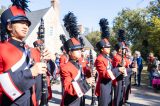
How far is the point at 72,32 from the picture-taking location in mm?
6418

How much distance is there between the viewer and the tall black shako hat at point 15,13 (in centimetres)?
436

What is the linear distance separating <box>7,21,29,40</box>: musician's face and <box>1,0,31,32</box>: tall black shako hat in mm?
54

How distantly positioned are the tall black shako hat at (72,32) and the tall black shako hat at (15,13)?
5.73ft

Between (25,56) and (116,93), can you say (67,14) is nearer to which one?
(25,56)

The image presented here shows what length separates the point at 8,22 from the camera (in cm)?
439

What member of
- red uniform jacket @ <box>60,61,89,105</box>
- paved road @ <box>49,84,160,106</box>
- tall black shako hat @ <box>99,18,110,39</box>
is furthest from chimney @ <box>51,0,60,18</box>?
red uniform jacket @ <box>60,61,89,105</box>

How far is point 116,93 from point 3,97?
569cm

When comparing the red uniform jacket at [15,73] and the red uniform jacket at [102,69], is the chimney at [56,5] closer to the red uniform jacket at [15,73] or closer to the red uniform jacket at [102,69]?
the red uniform jacket at [102,69]

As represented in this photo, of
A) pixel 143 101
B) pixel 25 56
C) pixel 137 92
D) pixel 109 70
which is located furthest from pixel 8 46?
pixel 137 92

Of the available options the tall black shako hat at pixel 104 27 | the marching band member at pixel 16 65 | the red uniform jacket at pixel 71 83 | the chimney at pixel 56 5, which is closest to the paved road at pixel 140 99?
the tall black shako hat at pixel 104 27

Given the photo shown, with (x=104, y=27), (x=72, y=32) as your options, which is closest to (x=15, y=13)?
(x=72, y=32)

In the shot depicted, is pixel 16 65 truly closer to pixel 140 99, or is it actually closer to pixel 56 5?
pixel 140 99

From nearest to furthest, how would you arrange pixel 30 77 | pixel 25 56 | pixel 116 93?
pixel 30 77, pixel 25 56, pixel 116 93

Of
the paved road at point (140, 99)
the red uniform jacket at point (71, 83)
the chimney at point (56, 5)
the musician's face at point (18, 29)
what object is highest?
the chimney at point (56, 5)
